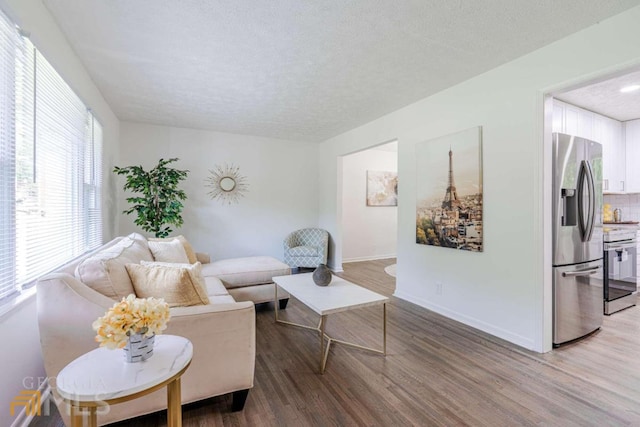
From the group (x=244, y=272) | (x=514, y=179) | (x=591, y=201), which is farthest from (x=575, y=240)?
(x=244, y=272)

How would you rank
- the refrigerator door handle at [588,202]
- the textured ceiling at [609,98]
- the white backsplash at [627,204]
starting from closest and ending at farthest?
1. the refrigerator door handle at [588,202]
2. the textured ceiling at [609,98]
3. the white backsplash at [627,204]

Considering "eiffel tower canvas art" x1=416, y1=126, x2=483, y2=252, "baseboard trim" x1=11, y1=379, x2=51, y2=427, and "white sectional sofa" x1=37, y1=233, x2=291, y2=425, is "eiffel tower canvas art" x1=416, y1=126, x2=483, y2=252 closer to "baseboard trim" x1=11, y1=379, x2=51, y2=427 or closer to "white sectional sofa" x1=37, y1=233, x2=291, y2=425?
"white sectional sofa" x1=37, y1=233, x2=291, y2=425

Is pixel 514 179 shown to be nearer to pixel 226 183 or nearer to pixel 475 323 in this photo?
pixel 475 323

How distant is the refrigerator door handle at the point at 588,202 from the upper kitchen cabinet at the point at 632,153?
2361 millimetres

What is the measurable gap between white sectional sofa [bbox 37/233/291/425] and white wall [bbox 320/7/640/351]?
2.28 meters

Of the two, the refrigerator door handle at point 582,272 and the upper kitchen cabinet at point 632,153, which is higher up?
the upper kitchen cabinet at point 632,153

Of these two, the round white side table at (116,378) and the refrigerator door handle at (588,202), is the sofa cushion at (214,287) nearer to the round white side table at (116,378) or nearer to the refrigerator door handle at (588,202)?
the round white side table at (116,378)

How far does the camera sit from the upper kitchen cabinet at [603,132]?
333 cm

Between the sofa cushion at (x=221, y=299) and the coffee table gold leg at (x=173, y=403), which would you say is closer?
the coffee table gold leg at (x=173, y=403)

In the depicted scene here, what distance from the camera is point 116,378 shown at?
1039 mm

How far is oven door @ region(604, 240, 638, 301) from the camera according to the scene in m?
3.29

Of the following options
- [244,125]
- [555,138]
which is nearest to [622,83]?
[555,138]

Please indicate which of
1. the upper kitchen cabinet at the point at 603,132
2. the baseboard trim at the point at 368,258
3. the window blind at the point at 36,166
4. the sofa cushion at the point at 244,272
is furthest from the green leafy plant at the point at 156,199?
the upper kitchen cabinet at the point at 603,132

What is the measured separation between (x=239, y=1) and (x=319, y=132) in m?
3.32
